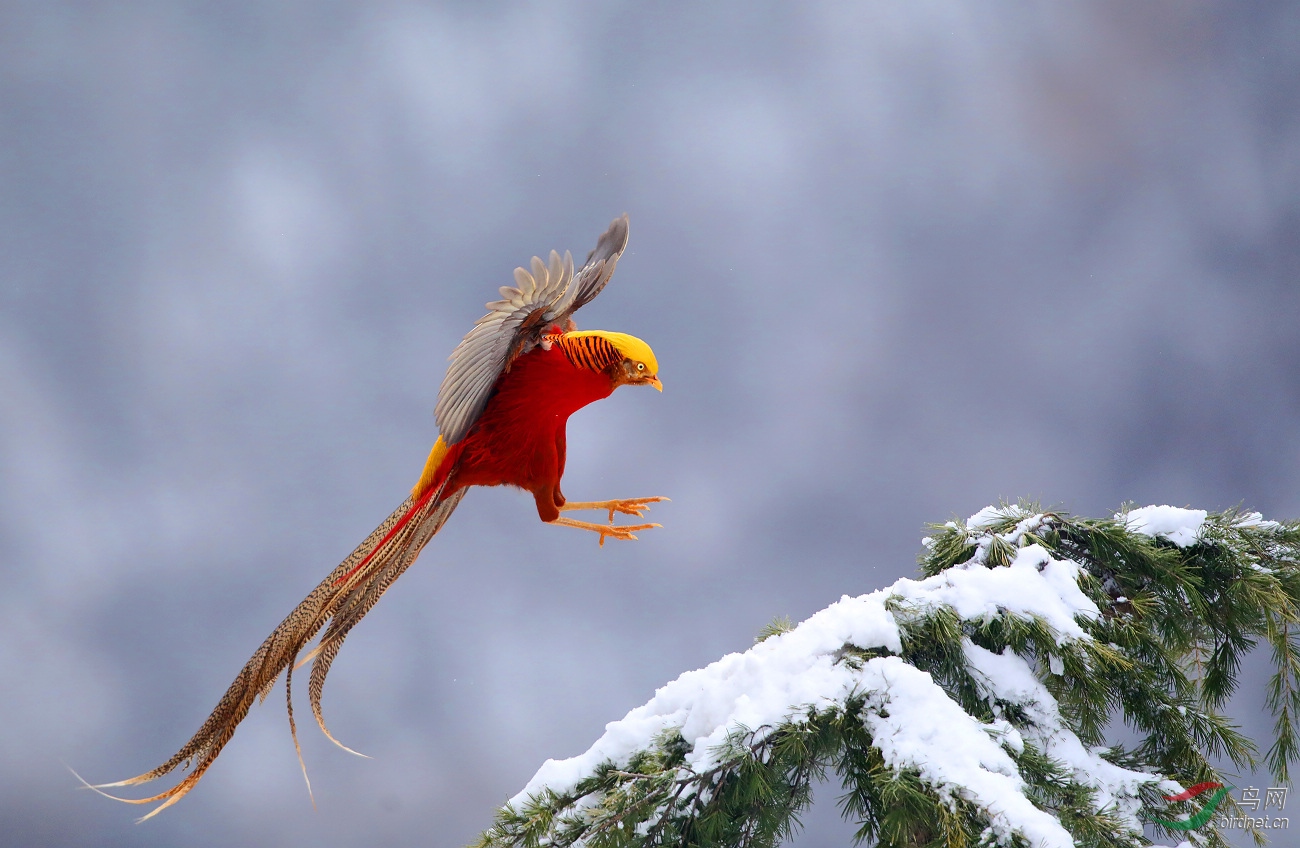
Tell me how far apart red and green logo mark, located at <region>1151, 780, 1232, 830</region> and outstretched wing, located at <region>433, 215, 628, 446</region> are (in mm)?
1686

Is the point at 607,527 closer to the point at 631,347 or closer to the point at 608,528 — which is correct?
the point at 608,528

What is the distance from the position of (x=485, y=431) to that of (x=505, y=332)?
10.9 inches

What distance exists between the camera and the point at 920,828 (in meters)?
1.79

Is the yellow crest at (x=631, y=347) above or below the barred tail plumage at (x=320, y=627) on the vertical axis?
above

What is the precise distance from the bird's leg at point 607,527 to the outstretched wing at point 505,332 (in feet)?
1.49

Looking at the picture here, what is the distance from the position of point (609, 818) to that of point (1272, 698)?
1.84 meters

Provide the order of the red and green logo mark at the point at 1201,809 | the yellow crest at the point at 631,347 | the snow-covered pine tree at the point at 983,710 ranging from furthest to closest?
the yellow crest at the point at 631,347 < the red and green logo mark at the point at 1201,809 < the snow-covered pine tree at the point at 983,710

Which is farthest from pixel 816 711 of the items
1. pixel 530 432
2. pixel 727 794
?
pixel 530 432

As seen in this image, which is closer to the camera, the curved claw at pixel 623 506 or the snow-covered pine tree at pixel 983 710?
the snow-covered pine tree at pixel 983 710

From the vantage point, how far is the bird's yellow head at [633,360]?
6.82 feet

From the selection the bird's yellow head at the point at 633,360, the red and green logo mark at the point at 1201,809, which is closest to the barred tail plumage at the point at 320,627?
the bird's yellow head at the point at 633,360

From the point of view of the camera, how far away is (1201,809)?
6.47 feet

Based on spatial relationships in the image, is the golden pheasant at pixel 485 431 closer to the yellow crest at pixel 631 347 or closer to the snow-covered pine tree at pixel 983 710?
the yellow crest at pixel 631 347

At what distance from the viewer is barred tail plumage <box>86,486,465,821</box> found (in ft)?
6.61
